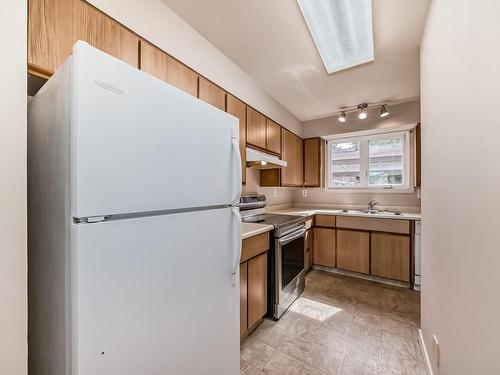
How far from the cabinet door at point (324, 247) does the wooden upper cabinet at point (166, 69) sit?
2.63m

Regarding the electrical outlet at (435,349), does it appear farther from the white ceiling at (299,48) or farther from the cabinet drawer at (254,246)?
the white ceiling at (299,48)

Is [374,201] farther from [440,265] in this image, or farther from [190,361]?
[190,361]

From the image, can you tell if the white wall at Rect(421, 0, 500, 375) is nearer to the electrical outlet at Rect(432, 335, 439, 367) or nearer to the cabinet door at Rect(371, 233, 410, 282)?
the electrical outlet at Rect(432, 335, 439, 367)

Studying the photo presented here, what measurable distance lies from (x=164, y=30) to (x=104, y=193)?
1.35 m

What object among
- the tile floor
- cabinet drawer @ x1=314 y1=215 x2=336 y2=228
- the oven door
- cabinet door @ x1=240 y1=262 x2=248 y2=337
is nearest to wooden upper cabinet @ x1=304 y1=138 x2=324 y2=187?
cabinet drawer @ x1=314 y1=215 x2=336 y2=228

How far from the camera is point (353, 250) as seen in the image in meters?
3.00

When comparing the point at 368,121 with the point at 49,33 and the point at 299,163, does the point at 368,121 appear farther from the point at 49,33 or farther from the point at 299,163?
the point at 49,33

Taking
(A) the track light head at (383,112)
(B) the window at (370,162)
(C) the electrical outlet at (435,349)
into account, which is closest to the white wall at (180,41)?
(A) the track light head at (383,112)

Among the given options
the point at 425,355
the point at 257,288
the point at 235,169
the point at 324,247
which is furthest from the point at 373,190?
the point at 235,169

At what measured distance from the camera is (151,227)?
0.77 m

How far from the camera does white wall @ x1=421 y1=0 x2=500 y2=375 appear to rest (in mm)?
644

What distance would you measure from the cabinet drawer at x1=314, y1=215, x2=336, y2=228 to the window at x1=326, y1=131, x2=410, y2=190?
2.60ft

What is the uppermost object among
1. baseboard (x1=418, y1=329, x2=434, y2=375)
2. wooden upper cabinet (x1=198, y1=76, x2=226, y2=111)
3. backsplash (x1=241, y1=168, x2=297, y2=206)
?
wooden upper cabinet (x1=198, y1=76, x2=226, y2=111)

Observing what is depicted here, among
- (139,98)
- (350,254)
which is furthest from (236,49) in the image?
(350,254)
